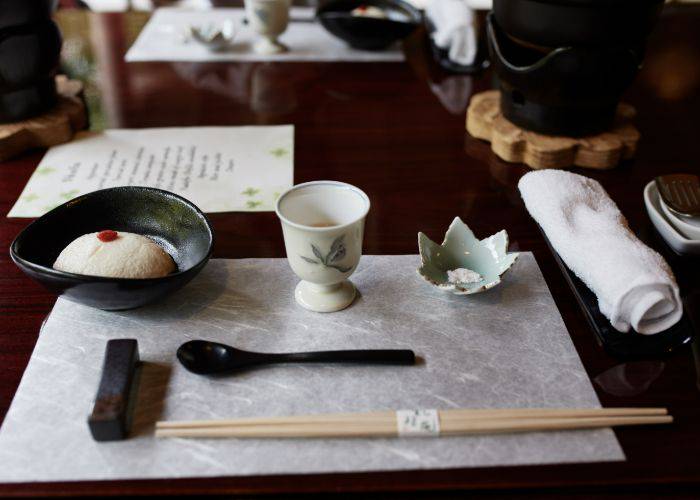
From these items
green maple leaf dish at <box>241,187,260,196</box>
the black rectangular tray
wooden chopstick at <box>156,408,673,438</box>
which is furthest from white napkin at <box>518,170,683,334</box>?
green maple leaf dish at <box>241,187,260,196</box>

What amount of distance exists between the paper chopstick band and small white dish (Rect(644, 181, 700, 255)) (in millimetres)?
400

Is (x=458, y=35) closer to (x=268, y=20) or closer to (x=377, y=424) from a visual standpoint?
(x=268, y=20)

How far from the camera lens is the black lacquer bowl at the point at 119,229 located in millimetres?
614

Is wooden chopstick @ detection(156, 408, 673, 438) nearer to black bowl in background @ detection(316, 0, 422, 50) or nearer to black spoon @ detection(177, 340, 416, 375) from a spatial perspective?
black spoon @ detection(177, 340, 416, 375)

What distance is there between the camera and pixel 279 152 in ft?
3.33

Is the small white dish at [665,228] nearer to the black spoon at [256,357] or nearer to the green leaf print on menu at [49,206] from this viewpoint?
the black spoon at [256,357]

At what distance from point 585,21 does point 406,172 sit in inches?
12.4

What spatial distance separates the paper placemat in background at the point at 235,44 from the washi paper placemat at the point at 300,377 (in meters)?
0.71

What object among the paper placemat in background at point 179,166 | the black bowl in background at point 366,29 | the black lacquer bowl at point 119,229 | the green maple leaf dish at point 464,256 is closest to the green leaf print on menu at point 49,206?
the paper placemat in background at point 179,166

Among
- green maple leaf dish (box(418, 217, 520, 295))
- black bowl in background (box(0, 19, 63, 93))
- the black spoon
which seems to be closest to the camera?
the black spoon

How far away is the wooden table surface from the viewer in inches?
20.6

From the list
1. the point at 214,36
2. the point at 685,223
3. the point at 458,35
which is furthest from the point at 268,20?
the point at 685,223

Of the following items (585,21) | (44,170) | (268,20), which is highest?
(585,21)

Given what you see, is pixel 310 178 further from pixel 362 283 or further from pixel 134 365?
pixel 134 365
